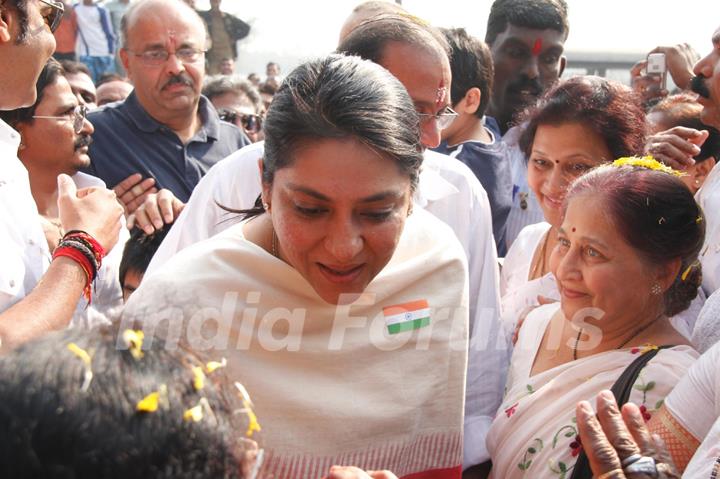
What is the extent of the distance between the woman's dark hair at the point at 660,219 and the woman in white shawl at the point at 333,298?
580mm

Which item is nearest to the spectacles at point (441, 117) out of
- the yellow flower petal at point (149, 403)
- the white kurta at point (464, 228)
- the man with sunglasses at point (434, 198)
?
the man with sunglasses at point (434, 198)

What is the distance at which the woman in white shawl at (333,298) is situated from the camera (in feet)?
6.46

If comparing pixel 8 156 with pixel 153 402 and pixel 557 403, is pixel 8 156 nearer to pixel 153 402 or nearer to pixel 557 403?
pixel 153 402

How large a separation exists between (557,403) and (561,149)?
1184 millimetres

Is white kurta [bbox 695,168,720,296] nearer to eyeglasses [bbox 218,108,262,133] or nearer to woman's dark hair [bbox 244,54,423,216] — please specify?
woman's dark hair [bbox 244,54,423,216]

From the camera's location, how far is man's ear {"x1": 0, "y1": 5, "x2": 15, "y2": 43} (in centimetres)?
227

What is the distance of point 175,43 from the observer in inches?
160

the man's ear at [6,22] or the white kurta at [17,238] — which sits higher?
the man's ear at [6,22]

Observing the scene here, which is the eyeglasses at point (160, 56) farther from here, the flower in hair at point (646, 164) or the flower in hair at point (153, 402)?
the flower in hair at point (153, 402)

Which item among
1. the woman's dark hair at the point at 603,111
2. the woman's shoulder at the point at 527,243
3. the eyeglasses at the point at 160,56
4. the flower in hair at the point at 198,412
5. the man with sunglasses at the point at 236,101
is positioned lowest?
the man with sunglasses at the point at 236,101

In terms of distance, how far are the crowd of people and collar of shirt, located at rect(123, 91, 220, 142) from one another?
0.49 m

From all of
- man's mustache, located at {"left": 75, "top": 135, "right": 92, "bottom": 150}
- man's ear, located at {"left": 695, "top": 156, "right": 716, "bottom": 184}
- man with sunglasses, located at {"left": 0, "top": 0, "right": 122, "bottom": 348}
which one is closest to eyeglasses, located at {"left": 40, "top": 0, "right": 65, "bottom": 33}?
man with sunglasses, located at {"left": 0, "top": 0, "right": 122, "bottom": 348}

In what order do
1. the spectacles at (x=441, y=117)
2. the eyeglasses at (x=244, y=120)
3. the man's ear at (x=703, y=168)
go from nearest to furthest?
1. the spectacles at (x=441, y=117)
2. the man's ear at (x=703, y=168)
3. the eyeglasses at (x=244, y=120)

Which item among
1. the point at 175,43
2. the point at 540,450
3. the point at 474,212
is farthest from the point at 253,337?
the point at 175,43
